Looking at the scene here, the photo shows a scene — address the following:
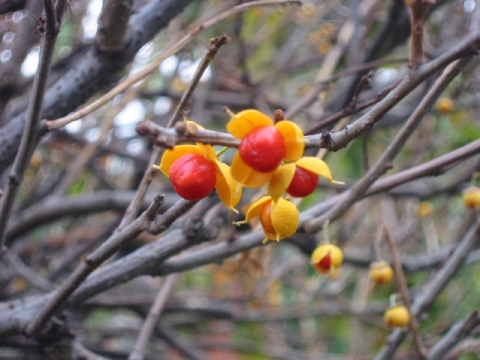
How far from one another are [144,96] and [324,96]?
1.03 metres

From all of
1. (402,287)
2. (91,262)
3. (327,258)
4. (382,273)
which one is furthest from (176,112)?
(382,273)

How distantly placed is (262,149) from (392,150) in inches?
21.5

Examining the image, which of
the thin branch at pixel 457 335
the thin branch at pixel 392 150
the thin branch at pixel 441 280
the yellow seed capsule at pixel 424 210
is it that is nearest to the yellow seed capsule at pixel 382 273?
the thin branch at pixel 441 280

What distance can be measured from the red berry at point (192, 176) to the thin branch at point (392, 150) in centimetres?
47

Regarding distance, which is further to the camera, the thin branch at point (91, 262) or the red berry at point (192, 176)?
the thin branch at point (91, 262)

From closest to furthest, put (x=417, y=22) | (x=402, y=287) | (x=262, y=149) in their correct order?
(x=262, y=149) < (x=417, y=22) < (x=402, y=287)

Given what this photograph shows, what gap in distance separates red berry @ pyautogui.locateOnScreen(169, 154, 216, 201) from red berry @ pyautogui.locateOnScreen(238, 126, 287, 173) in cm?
7

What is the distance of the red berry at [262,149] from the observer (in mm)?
524

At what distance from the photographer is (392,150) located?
98 centimetres

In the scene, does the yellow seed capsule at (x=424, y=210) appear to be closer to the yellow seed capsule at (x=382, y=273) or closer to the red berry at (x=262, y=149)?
the yellow seed capsule at (x=382, y=273)

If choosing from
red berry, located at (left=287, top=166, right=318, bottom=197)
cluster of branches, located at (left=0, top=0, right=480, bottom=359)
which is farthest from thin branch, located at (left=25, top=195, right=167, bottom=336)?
red berry, located at (left=287, top=166, right=318, bottom=197)

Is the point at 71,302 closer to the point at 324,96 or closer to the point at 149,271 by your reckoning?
the point at 149,271

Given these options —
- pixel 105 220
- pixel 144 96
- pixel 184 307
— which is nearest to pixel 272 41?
pixel 144 96

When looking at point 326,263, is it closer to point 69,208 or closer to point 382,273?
point 382,273
